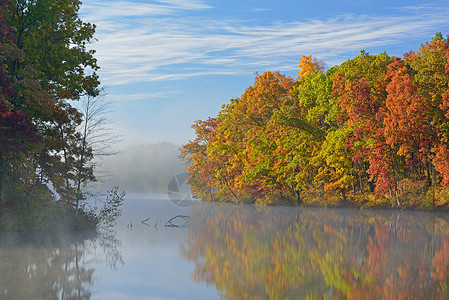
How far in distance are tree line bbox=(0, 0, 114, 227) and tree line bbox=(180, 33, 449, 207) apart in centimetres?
2426

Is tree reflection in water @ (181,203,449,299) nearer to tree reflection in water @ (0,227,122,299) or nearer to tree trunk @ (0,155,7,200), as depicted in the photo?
tree reflection in water @ (0,227,122,299)

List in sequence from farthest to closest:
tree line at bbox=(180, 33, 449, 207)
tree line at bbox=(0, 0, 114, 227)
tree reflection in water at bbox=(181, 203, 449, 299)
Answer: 1. tree line at bbox=(180, 33, 449, 207)
2. tree line at bbox=(0, 0, 114, 227)
3. tree reflection in water at bbox=(181, 203, 449, 299)

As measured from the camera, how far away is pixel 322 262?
14.8m

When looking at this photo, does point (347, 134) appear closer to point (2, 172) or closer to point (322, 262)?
point (2, 172)

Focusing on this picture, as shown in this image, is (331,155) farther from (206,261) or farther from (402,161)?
(206,261)

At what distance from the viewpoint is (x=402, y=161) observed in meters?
45.0

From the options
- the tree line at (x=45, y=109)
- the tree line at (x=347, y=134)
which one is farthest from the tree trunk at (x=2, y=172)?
the tree line at (x=347, y=134)

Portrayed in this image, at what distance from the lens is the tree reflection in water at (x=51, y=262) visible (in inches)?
430

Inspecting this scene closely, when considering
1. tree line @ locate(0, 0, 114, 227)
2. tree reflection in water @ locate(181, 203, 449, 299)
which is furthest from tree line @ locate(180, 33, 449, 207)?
tree line @ locate(0, 0, 114, 227)

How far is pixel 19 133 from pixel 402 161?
110 feet

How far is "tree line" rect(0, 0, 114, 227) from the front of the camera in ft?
75.5

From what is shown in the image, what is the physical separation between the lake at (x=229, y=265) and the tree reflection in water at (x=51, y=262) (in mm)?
24

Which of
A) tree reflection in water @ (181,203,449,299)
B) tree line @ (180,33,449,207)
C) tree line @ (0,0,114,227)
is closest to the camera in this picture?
tree reflection in water @ (181,203,449,299)

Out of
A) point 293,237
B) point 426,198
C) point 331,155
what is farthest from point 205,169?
point 293,237
